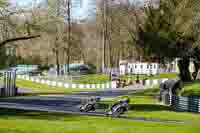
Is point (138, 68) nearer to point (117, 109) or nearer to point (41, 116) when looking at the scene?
point (117, 109)

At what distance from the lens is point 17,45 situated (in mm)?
27469

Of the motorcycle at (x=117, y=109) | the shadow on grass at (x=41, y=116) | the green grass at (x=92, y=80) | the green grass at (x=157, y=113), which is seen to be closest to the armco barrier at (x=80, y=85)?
the green grass at (x=92, y=80)

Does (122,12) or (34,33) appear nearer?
(34,33)

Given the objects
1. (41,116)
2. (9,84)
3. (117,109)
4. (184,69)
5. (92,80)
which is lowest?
(92,80)

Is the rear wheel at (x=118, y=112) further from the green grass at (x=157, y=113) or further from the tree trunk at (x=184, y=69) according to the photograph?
the tree trunk at (x=184, y=69)

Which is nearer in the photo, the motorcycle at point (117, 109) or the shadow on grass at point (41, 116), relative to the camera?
the shadow on grass at point (41, 116)

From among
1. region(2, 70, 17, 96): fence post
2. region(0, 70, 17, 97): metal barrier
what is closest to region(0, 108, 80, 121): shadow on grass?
region(2, 70, 17, 96): fence post

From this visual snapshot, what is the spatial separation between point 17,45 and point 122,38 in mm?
59607

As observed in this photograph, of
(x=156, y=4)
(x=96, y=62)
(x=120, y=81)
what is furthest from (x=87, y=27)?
(x=156, y=4)

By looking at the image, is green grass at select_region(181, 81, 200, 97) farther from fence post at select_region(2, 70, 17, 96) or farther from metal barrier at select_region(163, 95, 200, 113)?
fence post at select_region(2, 70, 17, 96)

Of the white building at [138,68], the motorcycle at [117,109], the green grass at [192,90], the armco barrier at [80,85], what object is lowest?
the armco barrier at [80,85]

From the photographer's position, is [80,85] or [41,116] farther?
[80,85]

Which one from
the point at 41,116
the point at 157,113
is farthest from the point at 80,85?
the point at 41,116

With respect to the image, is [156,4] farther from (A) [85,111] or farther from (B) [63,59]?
(B) [63,59]
